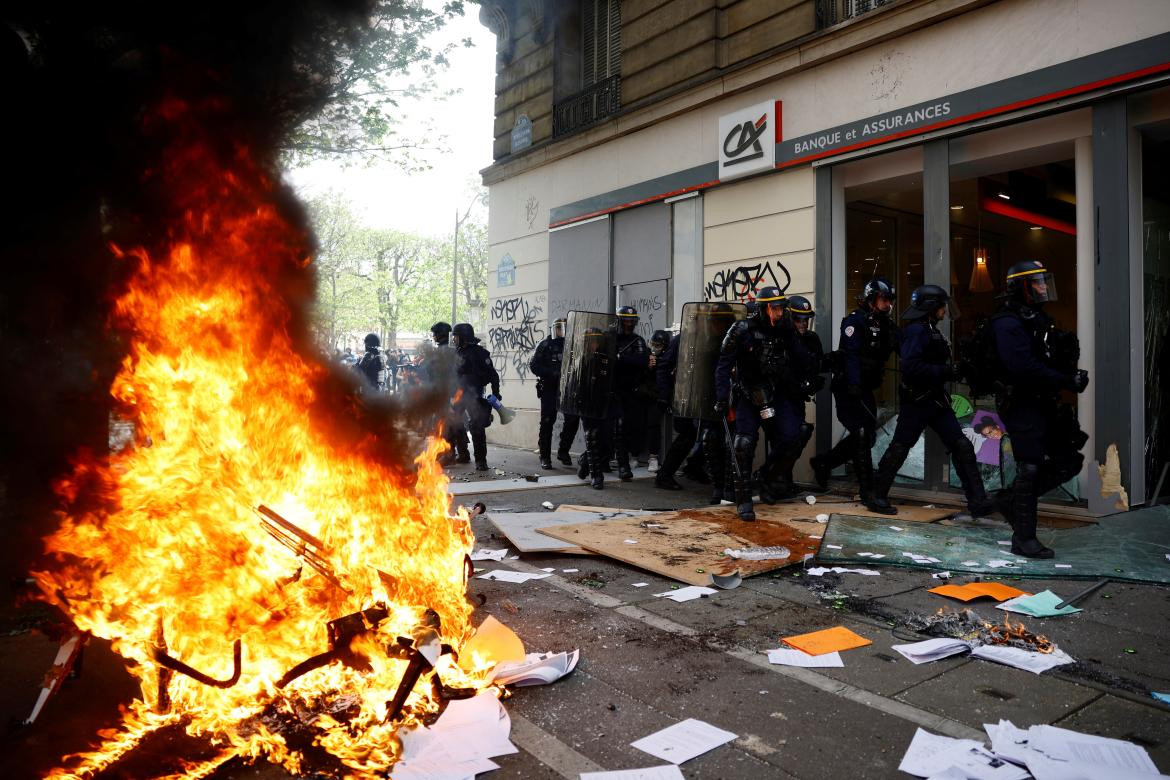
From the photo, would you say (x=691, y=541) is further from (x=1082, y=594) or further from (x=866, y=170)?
(x=866, y=170)

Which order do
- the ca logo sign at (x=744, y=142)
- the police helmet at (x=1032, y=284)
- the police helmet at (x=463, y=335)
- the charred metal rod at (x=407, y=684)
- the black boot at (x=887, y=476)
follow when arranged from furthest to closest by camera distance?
1. the police helmet at (x=463, y=335)
2. the ca logo sign at (x=744, y=142)
3. the black boot at (x=887, y=476)
4. the police helmet at (x=1032, y=284)
5. the charred metal rod at (x=407, y=684)

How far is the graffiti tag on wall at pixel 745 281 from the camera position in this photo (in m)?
9.20

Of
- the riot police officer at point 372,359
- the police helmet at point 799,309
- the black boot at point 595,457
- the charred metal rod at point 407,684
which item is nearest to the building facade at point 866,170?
the police helmet at point 799,309

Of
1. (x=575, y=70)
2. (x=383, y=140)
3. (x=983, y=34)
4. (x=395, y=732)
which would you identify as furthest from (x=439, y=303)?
(x=395, y=732)

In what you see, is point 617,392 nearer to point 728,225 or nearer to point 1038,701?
point 728,225

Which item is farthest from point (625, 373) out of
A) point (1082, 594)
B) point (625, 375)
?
point (1082, 594)

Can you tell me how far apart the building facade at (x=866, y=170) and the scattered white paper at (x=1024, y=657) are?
3.73 meters

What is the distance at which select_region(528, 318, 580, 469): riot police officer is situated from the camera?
10.5 metres

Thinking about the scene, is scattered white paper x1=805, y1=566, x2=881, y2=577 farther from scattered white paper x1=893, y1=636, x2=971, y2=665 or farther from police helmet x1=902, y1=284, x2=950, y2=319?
police helmet x1=902, y1=284, x2=950, y2=319

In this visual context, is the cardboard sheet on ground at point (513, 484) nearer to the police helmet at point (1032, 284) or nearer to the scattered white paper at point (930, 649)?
the police helmet at point (1032, 284)

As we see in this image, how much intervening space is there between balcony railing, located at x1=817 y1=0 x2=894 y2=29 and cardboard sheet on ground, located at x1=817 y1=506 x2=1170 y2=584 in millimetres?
5548

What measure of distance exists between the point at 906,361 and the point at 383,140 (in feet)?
21.3

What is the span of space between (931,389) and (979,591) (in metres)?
2.31

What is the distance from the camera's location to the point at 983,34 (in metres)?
7.31
